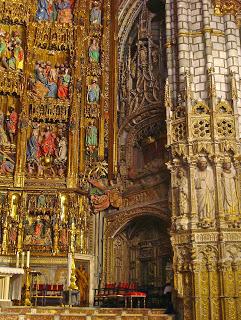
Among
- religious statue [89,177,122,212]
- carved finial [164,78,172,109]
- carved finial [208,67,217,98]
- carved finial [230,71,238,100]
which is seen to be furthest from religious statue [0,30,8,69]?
carved finial [230,71,238,100]

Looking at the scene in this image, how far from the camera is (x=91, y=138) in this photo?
1877 cm

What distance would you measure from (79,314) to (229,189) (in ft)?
19.3

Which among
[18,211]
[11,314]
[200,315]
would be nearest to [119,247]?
[18,211]

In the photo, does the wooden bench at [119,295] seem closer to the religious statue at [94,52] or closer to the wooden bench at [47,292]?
the wooden bench at [47,292]

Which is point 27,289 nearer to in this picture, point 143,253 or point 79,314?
point 79,314

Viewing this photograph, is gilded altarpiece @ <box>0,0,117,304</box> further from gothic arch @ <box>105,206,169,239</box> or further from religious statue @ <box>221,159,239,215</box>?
religious statue @ <box>221,159,239,215</box>

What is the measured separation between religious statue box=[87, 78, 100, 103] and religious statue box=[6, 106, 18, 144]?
9.85 feet

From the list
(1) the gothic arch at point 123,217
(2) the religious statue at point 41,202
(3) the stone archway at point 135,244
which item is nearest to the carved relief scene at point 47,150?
(2) the religious statue at point 41,202

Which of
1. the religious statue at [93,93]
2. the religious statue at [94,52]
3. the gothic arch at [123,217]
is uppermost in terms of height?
the religious statue at [94,52]

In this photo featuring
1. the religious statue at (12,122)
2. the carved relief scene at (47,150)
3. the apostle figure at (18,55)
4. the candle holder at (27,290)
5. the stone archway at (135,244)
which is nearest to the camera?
the candle holder at (27,290)

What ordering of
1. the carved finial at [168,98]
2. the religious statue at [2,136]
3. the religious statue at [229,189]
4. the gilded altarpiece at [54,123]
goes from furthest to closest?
the religious statue at [2,136], the gilded altarpiece at [54,123], the carved finial at [168,98], the religious statue at [229,189]

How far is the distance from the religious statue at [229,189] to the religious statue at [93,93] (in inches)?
259

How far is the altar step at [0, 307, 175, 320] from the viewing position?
12752 millimetres

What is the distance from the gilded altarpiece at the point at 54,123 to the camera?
17125 millimetres
